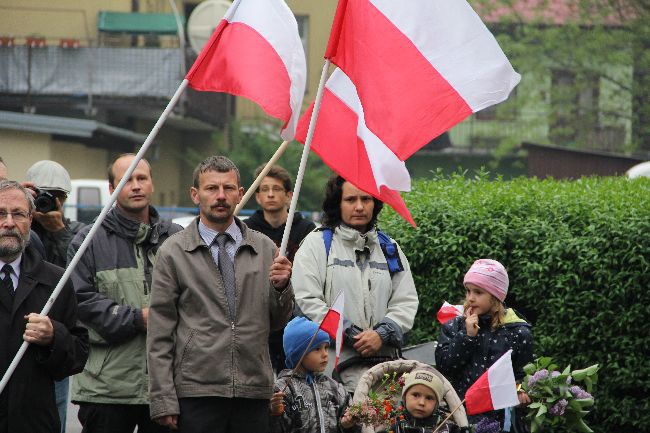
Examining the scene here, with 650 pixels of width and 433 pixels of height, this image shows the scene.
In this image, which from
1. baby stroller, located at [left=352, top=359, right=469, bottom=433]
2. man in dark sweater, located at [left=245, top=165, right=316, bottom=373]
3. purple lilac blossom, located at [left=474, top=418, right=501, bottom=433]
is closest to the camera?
baby stroller, located at [left=352, top=359, right=469, bottom=433]

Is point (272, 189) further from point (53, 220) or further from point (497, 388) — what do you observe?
point (497, 388)

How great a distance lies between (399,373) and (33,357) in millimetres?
2396

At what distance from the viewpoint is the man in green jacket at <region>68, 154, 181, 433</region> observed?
286 inches

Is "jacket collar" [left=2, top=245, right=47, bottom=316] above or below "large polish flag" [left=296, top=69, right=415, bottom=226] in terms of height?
below

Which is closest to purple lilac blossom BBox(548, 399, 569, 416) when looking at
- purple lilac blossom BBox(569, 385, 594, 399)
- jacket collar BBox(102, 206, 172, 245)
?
purple lilac blossom BBox(569, 385, 594, 399)

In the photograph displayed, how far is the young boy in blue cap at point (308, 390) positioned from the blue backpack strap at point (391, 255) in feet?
Answer: 2.71

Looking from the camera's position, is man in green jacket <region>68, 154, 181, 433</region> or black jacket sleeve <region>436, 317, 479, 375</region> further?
black jacket sleeve <region>436, 317, 479, 375</region>

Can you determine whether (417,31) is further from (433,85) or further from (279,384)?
(279,384)

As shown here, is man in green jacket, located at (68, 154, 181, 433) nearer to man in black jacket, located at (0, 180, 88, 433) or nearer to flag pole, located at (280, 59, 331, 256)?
man in black jacket, located at (0, 180, 88, 433)

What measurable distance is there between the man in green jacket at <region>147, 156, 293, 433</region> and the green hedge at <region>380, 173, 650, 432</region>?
12.3ft

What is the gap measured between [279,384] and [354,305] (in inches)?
36.2

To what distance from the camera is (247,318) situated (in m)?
6.65

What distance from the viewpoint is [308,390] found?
7488 millimetres

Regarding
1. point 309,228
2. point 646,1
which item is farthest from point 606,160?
point 309,228
